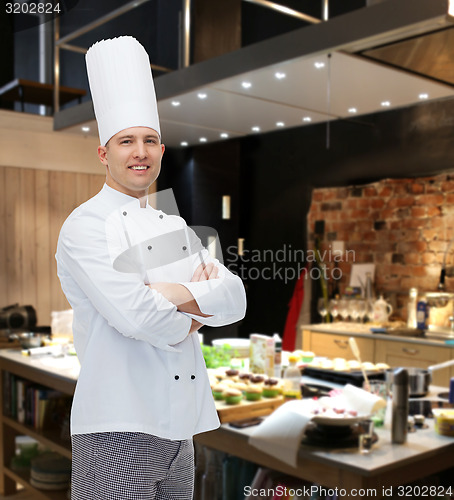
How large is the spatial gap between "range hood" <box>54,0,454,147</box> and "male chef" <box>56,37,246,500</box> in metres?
1.27

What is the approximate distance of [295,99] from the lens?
3529 mm

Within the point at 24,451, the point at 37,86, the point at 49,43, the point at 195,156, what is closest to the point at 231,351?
the point at 195,156

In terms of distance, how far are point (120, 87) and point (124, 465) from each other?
1.80 feet

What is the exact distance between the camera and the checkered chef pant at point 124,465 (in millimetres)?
909

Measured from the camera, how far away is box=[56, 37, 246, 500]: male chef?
89 cm

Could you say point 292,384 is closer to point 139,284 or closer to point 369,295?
Answer: point 139,284

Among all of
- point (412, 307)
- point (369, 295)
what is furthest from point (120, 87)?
point (369, 295)

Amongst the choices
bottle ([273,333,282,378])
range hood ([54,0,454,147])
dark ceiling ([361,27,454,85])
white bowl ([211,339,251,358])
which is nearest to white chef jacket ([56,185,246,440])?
range hood ([54,0,454,147])

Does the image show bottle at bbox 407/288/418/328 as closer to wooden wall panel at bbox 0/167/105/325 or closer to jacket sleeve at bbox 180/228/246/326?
wooden wall panel at bbox 0/167/105/325

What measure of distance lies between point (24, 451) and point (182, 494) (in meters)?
3.09

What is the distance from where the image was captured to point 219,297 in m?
0.91

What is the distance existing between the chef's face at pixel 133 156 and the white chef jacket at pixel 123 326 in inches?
1.5

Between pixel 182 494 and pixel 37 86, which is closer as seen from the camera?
pixel 182 494

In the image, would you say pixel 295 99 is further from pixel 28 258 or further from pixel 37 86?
pixel 37 86
